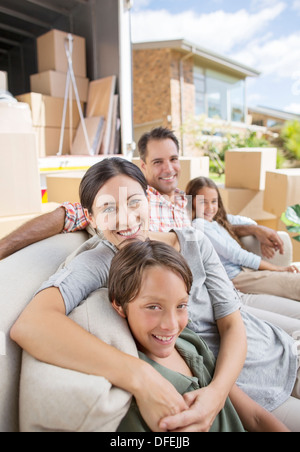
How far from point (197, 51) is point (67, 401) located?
8899mm

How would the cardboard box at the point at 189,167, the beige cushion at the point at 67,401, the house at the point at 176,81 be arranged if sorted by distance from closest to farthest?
1. the beige cushion at the point at 67,401
2. the cardboard box at the point at 189,167
3. the house at the point at 176,81

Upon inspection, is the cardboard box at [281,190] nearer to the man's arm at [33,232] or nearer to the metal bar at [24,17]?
the man's arm at [33,232]

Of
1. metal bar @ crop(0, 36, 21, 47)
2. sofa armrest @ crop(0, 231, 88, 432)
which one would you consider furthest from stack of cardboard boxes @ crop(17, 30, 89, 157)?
sofa armrest @ crop(0, 231, 88, 432)

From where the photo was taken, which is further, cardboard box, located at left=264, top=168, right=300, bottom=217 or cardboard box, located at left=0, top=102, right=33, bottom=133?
cardboard box, located at left=264, top=168, right=300, bottom=217

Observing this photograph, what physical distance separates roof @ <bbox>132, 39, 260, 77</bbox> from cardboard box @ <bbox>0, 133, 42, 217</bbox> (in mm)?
7334

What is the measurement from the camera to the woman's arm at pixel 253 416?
0.82m

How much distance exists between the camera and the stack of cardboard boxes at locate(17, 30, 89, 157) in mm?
3461

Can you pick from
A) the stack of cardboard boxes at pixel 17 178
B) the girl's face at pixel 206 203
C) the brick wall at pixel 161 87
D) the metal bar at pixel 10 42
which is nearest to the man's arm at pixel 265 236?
the girl's face at pixel 206 203

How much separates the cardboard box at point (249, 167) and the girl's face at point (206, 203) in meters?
1.36

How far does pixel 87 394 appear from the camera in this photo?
0.58 metres

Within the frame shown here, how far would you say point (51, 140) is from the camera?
3.63m

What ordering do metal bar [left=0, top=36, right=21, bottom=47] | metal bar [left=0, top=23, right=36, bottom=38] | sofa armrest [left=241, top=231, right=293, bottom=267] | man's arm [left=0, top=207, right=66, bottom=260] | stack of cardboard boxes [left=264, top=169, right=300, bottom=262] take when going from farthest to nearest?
1. metal bar [left=0, top=36, right=21, bottom=47]
2. metal bar [left=0, top=23, right=36, bottom=38]
3. stack of cardboard boxes [left=264, top=169, right=300, bottom=262]
4. sofa armrest [left=241, top=231, right=293, bottom=267]
5. man's arm [left=0, top=207, right=66, bottom=260]

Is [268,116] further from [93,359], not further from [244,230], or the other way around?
[93,359]

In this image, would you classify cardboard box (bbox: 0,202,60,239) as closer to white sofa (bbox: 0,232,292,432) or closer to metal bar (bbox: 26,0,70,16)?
white sofa (bbox: 0,232,292,432)
